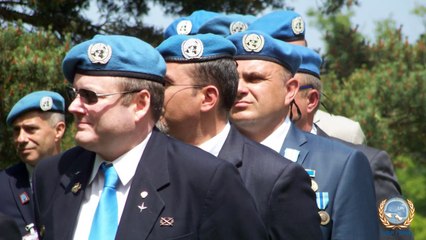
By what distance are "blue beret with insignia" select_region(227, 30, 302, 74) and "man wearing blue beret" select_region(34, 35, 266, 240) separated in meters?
1.06

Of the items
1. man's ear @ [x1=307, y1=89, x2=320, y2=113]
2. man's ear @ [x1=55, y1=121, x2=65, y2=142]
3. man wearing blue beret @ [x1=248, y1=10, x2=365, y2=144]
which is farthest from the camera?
man's ear @ [x1=55, y1=121, x2=65, y2=142]

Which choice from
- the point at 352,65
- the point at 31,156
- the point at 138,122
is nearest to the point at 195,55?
the point at 138,122

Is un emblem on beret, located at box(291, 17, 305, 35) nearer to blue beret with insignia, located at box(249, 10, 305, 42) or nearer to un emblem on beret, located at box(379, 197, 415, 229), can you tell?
blue beret with insignia, located at box(249, 10, 305, 42)

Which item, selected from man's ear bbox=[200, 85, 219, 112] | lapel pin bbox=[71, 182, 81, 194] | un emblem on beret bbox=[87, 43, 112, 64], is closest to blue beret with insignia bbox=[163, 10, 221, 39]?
man's ear bbox=[200, 85, 219, 112]

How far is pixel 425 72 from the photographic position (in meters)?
14.1

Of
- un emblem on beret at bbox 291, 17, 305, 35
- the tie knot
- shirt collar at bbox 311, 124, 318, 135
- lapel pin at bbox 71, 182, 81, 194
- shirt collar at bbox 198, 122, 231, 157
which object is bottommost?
shirt collar at bbox 311, 124, 318, 135

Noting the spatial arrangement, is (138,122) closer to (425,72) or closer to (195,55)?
(195,55)

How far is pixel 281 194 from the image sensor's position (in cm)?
514

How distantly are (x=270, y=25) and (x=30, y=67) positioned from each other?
2980mm

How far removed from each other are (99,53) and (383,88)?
937 cm

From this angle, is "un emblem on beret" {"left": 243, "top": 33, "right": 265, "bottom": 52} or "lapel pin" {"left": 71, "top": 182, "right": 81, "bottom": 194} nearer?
"lapel pin" {"left": 71, "top": 182, "right": 81, "bottom": 194}

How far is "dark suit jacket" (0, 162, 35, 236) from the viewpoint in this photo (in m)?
7.94

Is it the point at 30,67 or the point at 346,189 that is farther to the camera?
the point at 30,67

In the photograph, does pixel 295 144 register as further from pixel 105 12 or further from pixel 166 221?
pixel 105 12
